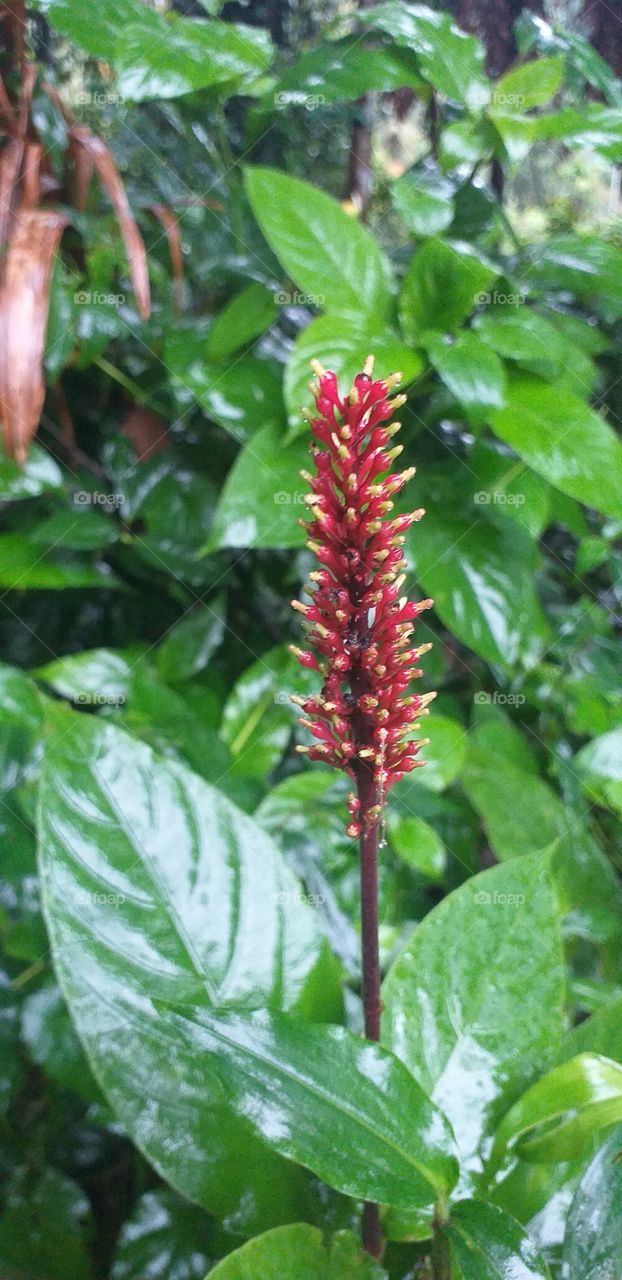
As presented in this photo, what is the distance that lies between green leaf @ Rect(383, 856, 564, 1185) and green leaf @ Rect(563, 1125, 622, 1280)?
8 cm

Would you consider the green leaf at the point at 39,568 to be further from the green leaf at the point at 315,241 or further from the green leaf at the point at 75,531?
the green leaf at the point at 315,241

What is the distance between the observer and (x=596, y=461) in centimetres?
75

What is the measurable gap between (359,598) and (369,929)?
0.16 meters

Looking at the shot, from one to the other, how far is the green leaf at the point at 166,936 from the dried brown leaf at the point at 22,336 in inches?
18.2

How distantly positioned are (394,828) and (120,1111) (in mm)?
417

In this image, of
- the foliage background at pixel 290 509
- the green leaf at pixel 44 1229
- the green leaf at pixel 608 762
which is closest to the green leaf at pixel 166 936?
the foliage background at pixel 290 509

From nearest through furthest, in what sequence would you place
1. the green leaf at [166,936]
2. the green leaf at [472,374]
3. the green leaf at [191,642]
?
1. the green leaf at [166,936]
2. the green leaf at [472,374]
3. the green leaf at [191,642]

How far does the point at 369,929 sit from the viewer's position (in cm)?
36

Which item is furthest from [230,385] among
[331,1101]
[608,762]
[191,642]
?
[331,1101]

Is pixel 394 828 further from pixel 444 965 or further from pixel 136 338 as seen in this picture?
pixel 136 338

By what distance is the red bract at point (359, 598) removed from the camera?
0.30 metres

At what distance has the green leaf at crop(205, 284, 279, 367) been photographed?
0.88m

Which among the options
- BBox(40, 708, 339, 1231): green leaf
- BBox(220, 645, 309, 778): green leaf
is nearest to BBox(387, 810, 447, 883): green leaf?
BBox(220, 645, 309, 778): green leaf

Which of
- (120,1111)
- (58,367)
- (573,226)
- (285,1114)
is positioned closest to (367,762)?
(285,1114)
